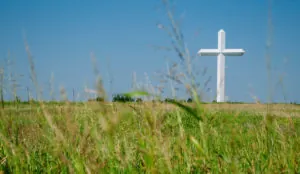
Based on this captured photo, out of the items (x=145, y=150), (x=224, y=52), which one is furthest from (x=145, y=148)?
(x=224, y=52)

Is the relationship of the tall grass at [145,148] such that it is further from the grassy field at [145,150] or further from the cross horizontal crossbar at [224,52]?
the cross horizontal crossbar at [224,52]

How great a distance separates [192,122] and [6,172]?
453 cm

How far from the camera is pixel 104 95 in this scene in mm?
1108

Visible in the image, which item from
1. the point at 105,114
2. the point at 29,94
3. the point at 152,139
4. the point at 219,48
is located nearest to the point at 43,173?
the point at 29,94

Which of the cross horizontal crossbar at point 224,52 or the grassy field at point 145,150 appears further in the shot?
the cross horizontal crossbar at point 224,52

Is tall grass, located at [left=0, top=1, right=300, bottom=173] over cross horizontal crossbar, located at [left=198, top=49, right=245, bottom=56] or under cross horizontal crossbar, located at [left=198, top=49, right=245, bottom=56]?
under

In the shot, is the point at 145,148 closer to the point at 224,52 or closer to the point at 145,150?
the point at 145,150

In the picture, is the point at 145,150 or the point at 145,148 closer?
the point at 145,150

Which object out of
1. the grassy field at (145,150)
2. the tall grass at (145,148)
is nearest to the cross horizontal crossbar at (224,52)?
the grassy field at (145,150)

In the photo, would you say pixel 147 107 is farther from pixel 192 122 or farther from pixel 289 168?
pixel 192 122

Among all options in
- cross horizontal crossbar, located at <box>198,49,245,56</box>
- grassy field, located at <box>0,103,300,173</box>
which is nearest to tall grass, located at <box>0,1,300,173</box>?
grassy field, located at <box>0,103,300,173</box>

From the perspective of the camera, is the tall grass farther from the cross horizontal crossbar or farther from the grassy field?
the cross horizontal crossbar

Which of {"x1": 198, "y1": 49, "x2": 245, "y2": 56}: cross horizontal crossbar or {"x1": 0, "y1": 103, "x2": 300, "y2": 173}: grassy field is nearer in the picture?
{"x1": 0, "y1": 103, "x2": 300, "y2": 173}: grassy field

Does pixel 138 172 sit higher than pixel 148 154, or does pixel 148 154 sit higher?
pixel 148 154
